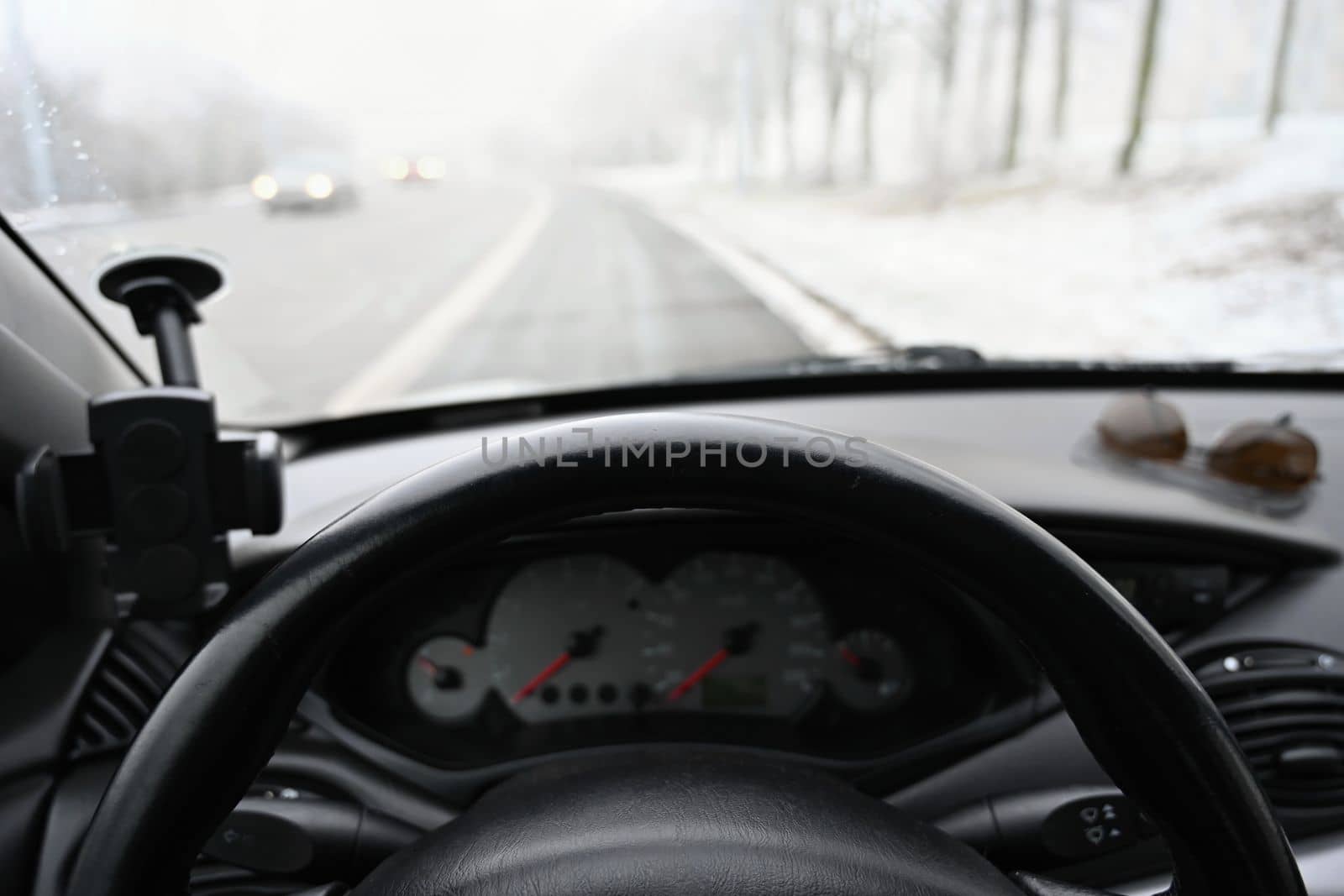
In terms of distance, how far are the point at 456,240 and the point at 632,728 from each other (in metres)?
5.11

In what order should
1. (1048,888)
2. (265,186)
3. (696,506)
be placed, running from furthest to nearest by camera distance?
(265,186) < (1048,888) < (696,506)

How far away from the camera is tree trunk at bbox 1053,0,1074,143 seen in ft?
13.4

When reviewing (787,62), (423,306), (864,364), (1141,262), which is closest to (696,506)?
(864,364)

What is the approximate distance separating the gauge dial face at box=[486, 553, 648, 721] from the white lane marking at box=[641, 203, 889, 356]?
50.8 inches

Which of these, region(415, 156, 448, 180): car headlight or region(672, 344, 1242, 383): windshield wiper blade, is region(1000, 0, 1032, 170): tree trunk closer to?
region(672, 344, 1242, 383): windshield wiper blade

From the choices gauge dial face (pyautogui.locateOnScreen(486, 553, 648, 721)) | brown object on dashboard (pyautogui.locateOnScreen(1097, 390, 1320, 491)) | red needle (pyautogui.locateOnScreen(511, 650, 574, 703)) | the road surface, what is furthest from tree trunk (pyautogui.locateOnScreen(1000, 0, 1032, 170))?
red needle (pyautogui.locateOnScreen(511, 650, 574, 703))

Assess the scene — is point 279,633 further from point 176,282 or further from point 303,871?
point 176,282

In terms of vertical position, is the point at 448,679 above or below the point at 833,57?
below

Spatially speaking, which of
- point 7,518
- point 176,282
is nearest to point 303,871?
point 7,518

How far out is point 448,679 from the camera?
195 centimetres

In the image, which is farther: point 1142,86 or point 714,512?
point 1142,86

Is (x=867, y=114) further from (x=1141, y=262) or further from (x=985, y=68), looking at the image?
(x=1141, y=262)

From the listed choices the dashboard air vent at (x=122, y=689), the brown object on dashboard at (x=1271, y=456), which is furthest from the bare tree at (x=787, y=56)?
the dashboard air vent at (x=122, y=689)

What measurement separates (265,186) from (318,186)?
2.46 ft
